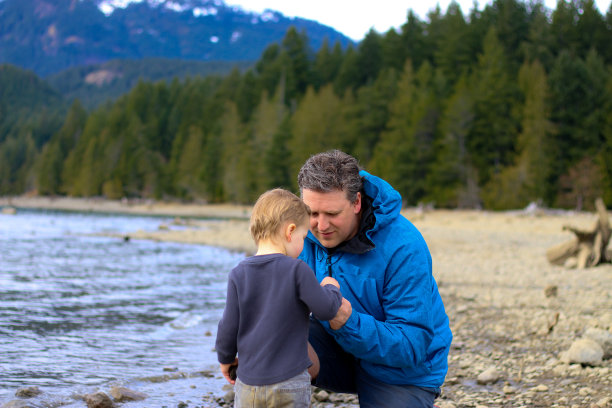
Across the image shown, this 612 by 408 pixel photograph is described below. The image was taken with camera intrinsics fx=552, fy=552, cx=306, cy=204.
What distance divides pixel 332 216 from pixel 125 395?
285 centimetres

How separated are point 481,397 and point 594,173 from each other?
37.8 metres

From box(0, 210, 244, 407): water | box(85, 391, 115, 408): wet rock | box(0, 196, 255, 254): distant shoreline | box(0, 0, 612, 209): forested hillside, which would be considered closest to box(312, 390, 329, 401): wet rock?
box(0, 210, 244, 407): water

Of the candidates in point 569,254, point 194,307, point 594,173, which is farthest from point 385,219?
point 594,173

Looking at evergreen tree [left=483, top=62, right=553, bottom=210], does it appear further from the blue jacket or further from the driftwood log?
the blue jacket

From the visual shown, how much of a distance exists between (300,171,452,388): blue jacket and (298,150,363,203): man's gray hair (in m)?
0.15

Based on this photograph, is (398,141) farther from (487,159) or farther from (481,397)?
(481,397)

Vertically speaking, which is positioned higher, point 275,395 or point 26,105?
point 26,105

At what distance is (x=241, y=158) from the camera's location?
6781 cm

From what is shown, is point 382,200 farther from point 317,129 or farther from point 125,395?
point 317,129

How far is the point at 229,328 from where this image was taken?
268cm

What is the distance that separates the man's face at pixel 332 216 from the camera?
2902 mm

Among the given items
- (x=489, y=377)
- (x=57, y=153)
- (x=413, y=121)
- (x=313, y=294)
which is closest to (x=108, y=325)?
(x=489, y=377)

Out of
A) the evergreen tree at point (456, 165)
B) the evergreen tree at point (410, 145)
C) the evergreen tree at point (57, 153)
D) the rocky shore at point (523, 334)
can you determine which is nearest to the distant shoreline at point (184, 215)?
the evergreen tree at point (57, 153)

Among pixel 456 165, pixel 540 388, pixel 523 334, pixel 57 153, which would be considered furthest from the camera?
pixel 57 153
